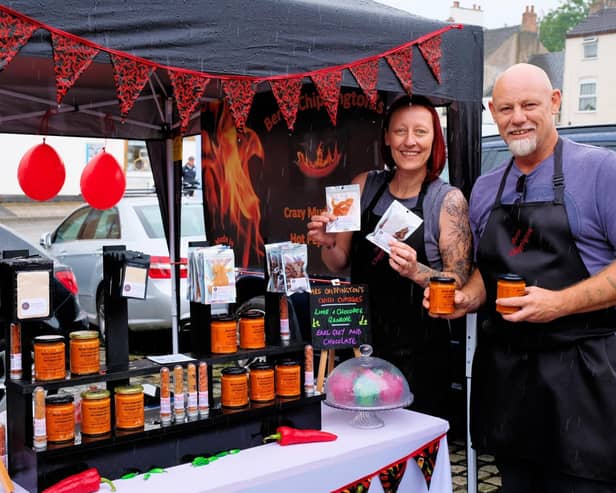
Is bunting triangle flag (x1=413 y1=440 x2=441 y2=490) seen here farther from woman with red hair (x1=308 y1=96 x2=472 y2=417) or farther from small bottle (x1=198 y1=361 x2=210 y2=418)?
small bottle (x1=198 y1=361 x2=210 y2=418)

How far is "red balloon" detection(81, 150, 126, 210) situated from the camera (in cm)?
518

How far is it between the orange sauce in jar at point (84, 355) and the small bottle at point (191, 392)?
1.05 ft

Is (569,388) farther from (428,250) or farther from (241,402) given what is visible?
(241,402)

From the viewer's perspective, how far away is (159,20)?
8.48 feet

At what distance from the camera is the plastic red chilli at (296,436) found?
2682 millimetres

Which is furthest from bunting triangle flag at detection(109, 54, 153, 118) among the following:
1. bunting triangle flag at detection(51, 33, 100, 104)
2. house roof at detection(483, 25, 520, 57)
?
house roof at detection(483, 25, 520, 57)

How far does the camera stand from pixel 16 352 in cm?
239

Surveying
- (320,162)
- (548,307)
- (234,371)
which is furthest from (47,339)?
(320,162)

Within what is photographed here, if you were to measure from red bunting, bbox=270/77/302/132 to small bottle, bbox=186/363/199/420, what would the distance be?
41.8 inches

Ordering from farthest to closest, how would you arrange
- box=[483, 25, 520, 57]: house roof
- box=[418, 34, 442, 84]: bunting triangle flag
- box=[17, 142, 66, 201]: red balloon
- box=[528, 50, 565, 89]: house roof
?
1. box=[483, 25, 520, 57]: house roof
2. box=[528, 50, 565, 89]: house roof
3. box=[17, 142, 66, 201]: red balloon
4. box=[418, 34, 442, 84]: bunting triangle flag

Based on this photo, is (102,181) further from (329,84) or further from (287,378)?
(287,378)

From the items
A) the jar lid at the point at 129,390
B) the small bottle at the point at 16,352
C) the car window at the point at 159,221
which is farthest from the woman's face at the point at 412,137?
the car window at the point at 159,221

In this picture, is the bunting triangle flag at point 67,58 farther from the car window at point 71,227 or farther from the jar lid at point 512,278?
the car window at point 71,227

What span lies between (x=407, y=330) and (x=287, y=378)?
68 cm
